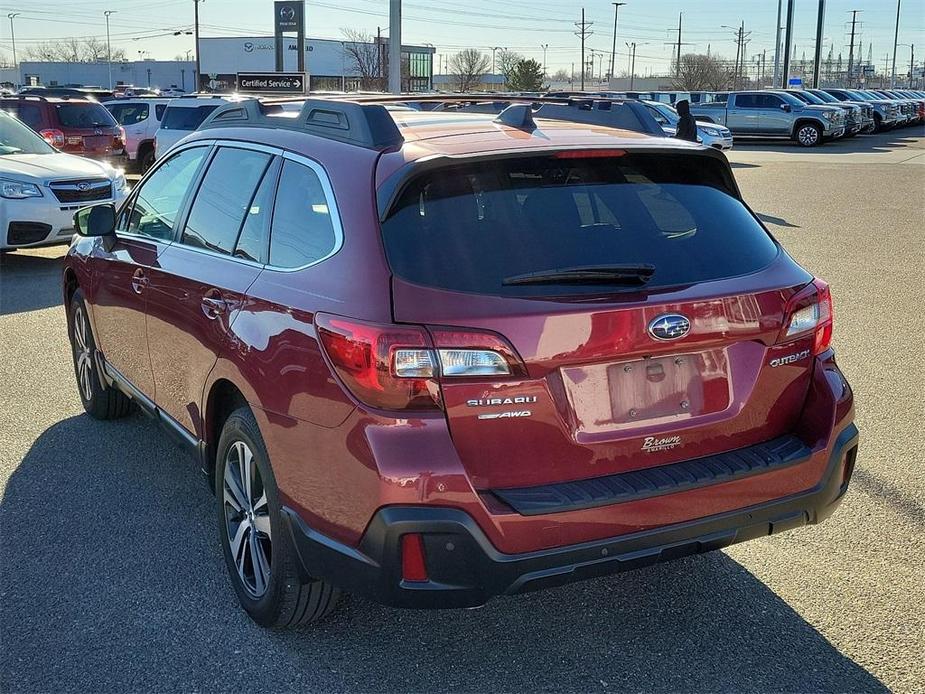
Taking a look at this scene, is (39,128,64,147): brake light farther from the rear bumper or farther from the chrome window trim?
the rear bumper

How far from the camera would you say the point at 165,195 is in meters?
4.66

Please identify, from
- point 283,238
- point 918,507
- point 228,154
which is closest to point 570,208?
point 283,238

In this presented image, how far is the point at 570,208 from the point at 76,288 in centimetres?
374

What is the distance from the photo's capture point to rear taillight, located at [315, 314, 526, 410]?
280cm

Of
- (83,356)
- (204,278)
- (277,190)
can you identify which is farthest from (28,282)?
(277,190)

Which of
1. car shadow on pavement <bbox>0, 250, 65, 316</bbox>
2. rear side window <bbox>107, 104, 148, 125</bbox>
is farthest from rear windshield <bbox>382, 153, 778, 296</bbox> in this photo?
rear side window <bbox>107, 104, 148, 125</bbox>

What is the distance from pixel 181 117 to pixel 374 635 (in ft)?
60.5

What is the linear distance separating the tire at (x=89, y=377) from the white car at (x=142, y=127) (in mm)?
16585

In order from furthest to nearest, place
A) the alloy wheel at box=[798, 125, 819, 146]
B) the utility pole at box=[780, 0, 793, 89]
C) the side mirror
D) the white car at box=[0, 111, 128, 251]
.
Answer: the utility pole at box=[780, 0, 793, 89] < the alloy wheel at box=[798, 125, 819, 146] < the white car at box=[0, 111, 128, 251] < the side mirror

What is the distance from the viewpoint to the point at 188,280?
3980mm

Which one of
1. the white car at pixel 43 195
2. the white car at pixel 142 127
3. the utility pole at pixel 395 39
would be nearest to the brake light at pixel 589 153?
the white car at pixel 43 195

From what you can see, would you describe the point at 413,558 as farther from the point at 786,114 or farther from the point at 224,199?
the point at 786,114

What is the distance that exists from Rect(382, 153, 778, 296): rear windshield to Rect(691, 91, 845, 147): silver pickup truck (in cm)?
3334

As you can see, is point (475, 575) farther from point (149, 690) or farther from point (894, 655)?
point (894, 655)
